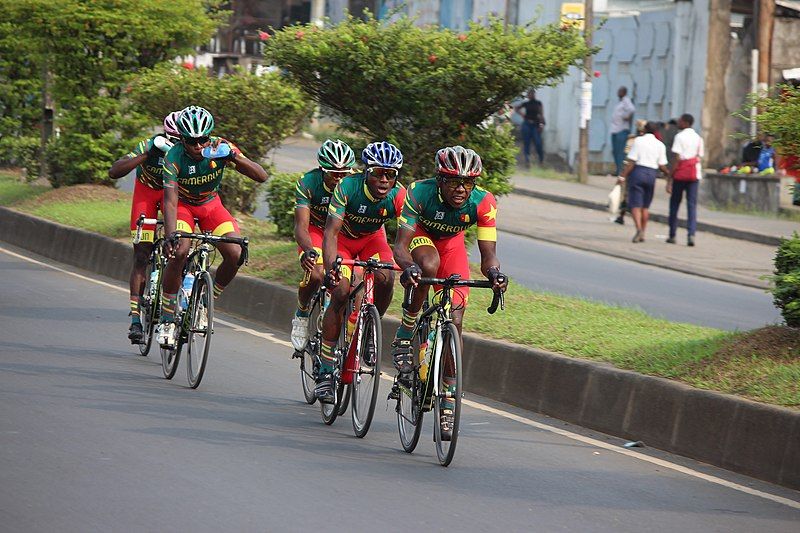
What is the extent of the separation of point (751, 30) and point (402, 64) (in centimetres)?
1933

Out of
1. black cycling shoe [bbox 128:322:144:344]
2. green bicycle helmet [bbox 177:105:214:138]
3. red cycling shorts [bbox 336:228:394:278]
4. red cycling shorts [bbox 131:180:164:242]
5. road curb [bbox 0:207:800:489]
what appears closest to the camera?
road curb [bbox 0:207:800:489]

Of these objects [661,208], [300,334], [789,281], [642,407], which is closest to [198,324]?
[300,334]

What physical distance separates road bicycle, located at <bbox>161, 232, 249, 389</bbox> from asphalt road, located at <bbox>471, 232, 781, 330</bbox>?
641 cm

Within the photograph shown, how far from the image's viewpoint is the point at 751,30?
106 ft

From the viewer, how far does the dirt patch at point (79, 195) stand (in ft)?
70.8

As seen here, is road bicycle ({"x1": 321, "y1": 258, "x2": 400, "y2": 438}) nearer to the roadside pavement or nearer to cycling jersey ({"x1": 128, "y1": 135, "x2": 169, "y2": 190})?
cycling jersey ({"x1": 128, "y1": 135, "x2": 169, "y2": 190})

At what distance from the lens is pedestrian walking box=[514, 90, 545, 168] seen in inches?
1407

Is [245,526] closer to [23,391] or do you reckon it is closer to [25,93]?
[23,391]

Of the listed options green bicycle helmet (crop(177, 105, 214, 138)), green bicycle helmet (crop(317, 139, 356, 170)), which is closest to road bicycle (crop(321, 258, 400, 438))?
green bicycle helmet (crop(317, 139, 356, 170))

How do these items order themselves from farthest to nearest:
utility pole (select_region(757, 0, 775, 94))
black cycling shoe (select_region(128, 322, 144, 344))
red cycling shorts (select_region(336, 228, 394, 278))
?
1. utility pole (select_region(757, 0, 775, 94))
2. black cycling shoe (select_region(128, 322, 144, 344))
3. red cycling shorts (select_region(336, 228, 394, 278))

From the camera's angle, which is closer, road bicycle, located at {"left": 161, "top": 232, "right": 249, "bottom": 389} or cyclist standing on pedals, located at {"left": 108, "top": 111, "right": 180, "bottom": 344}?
road bicycle, located at {"left": 161, "top": 232, "right": 249, "bottom": 389}

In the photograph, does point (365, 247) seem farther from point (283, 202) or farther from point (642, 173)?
point (642, 173)

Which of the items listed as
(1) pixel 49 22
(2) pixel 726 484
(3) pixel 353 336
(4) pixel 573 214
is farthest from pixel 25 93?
(2) pixel 726 484

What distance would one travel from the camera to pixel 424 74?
14508mm
